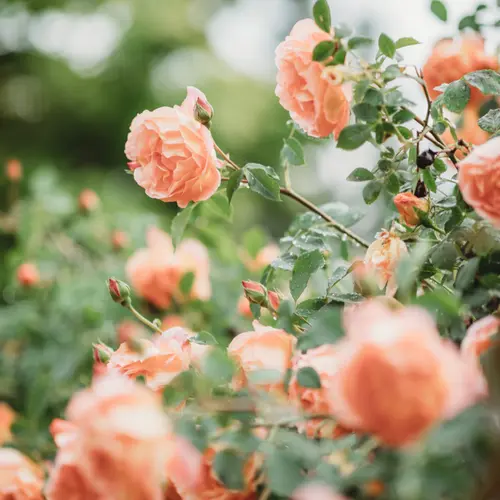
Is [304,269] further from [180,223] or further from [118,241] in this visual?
[118,241]

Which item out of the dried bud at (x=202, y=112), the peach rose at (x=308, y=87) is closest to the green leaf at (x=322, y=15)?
the peach rose at (x=308, y=87)

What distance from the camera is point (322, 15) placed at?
507 millimetres

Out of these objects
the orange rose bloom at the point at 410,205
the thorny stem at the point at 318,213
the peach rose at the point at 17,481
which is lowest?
the peach rose at the point at 17,481

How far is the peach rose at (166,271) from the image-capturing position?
0.97 m

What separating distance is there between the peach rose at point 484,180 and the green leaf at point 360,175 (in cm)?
14

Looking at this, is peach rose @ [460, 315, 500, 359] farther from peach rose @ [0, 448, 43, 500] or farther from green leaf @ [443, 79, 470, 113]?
peach rose @ [0, 448, 43, 500]

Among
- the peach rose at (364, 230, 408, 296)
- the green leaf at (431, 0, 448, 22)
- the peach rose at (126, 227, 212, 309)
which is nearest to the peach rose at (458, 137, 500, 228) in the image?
the peach rose at (364, 230, 408, 296)

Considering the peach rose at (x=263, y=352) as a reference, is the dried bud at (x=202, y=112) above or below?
above

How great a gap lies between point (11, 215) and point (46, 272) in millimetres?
222

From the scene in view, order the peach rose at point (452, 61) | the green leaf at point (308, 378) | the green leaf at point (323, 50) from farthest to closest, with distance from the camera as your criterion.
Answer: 1. the peach rose at point (452, 61)
2. the green leaf at point (323, 50)
3. the green leaf at point (308, 378)

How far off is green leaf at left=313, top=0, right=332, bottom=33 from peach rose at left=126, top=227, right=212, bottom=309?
0.51 metres

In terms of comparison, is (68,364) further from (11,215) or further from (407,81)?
(407,81)

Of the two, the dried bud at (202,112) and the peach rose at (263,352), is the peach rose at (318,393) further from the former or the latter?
the dried bud at (202,112)

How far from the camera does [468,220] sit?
511 mm
